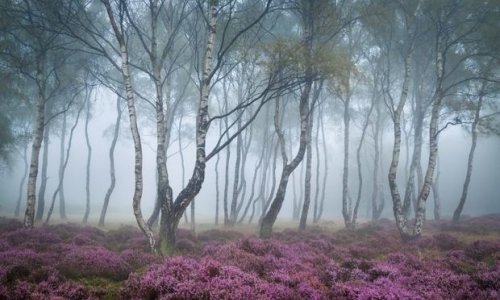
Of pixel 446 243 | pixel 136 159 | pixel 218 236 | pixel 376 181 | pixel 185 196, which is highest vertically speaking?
pixel 376 181

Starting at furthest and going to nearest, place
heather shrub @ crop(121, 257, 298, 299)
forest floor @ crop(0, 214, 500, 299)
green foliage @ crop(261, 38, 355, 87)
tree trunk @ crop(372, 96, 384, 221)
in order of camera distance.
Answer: tree trunk @ crop(372, 96, 384, 221)
green foliage @ crop(261, 38, 355, 87)
forest floor @ crop(0, 214, 500, 299)
heather shrub @ crop(121, 257, 298, 299)

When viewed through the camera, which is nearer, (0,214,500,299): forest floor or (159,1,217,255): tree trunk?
(0,214,500,299): forest floor

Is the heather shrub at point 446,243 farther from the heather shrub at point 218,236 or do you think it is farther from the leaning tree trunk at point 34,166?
the leaning tree trunk at point 34,166

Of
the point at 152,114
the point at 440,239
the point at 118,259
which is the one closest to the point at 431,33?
the point at 440,239

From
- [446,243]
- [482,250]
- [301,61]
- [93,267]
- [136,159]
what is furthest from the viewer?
[446,243]

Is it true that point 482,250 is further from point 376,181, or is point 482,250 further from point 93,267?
point 376,181

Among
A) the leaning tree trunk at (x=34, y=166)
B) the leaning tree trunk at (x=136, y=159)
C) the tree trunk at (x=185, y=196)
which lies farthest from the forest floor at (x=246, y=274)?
the leaning tree trunk at (x=34, y=166)

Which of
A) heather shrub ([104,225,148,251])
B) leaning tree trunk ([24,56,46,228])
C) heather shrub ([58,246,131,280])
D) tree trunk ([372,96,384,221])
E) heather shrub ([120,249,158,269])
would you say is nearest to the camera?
heather shrub ([58,246,131,280])

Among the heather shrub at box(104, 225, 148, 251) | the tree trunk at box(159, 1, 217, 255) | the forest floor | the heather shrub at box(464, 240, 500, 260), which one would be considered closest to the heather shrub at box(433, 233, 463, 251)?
the forest floor

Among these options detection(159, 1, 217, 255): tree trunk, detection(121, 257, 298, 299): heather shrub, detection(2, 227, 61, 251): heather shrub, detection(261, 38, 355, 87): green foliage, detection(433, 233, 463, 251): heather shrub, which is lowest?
detection(433, 233, 463, 251): heather shrub

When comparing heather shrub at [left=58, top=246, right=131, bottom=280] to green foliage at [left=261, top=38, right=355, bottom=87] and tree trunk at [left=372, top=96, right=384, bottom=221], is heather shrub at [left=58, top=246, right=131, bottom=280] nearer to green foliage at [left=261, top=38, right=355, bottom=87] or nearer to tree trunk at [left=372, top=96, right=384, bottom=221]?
green foliage at [left=261, top=38, right=355, bottom=87]

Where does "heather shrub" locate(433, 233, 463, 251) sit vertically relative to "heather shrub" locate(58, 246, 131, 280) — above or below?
below

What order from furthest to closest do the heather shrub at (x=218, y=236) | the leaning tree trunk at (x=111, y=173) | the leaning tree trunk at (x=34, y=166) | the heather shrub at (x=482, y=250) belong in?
the leaning tree trunk at (x=111, y=173), the heather shrub at (x=218, y=236), the leaning tree trunk at (x=34, y=166), the heather shrub at (x=482, y=250)

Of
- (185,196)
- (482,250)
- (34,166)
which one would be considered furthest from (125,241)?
(482,250)
